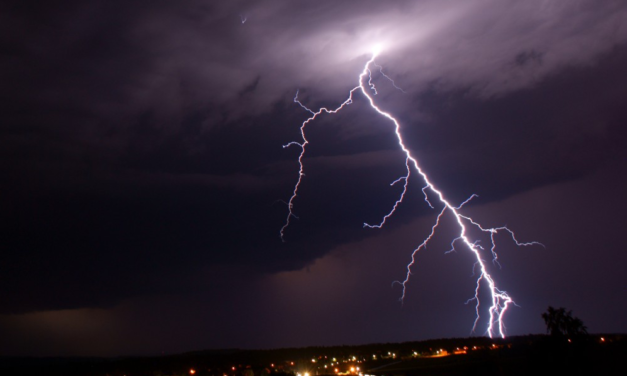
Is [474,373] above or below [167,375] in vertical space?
below

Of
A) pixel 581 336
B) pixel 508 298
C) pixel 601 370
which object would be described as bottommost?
pixel 601 370

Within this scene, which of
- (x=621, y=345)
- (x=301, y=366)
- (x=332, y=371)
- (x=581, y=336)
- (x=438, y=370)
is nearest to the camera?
(x=581, y=336)

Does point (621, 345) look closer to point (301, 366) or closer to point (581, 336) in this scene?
point (581, 336)

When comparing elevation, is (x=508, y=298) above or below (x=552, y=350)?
above

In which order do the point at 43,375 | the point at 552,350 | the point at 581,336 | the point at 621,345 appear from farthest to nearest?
1. the point at 43,375
2. the point at 621,345
3. the point at 581,336
4. the point at 552,350

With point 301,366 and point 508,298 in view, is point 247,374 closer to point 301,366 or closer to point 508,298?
point 301,366

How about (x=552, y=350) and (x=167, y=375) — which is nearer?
(x=552, y=350)

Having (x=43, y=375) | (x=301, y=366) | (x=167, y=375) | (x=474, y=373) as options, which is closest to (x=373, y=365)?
(x=301, y=366)

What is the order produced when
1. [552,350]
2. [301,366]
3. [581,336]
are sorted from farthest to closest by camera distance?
[301,366] → [581,336] → [552,350]

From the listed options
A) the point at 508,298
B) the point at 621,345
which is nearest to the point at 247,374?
the point at 508,298
